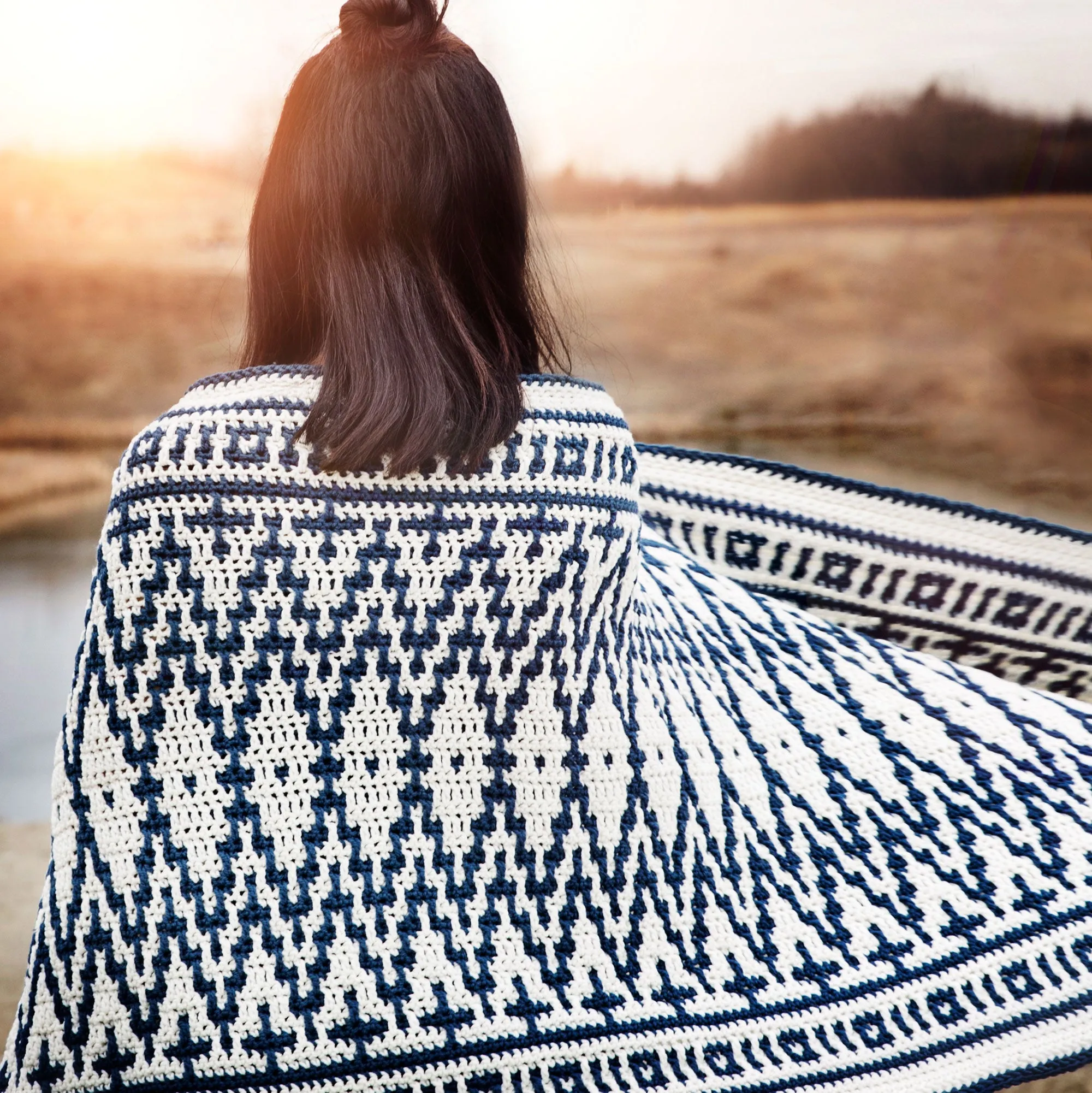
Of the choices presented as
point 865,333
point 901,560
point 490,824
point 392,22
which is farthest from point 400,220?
point 865,333

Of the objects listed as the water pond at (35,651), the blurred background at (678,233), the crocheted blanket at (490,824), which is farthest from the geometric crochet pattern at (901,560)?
the water pond at (35,651)

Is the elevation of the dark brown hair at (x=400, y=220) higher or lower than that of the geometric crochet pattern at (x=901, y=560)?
higher

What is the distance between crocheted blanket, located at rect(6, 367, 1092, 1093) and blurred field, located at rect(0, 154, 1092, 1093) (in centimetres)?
117

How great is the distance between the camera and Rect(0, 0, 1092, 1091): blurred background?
1.60m

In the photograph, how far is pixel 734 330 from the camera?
1.77 meters

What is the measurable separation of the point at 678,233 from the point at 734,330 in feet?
0.66

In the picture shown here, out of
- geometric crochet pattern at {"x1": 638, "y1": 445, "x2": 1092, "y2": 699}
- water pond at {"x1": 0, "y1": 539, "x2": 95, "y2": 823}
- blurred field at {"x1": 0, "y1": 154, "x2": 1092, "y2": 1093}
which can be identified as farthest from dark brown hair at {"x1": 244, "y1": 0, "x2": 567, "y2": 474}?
water pond at {"x1": 0, "y1": 539, "x2": 95, "y2": 823}

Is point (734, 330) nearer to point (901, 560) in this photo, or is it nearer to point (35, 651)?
point (901, 560)

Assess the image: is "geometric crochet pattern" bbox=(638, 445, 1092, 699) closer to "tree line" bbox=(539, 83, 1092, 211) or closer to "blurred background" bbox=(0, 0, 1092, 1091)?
"blurred background" bbox=(0, 0, 1092, 1091)

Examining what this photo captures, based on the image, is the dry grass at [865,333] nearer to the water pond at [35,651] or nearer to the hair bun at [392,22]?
the water pond at [35,651]

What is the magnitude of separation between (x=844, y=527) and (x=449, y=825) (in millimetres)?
480

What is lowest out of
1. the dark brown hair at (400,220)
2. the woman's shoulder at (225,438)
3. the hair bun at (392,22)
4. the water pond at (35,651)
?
the water pond at (35,651)

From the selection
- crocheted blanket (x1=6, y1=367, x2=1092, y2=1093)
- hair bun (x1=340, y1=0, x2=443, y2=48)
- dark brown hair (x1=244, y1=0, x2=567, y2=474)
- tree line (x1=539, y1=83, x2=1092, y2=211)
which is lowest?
crocheted blanket (x1=6, y1=367, x2=1092, y2=1093)

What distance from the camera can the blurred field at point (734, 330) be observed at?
5.43 ft
